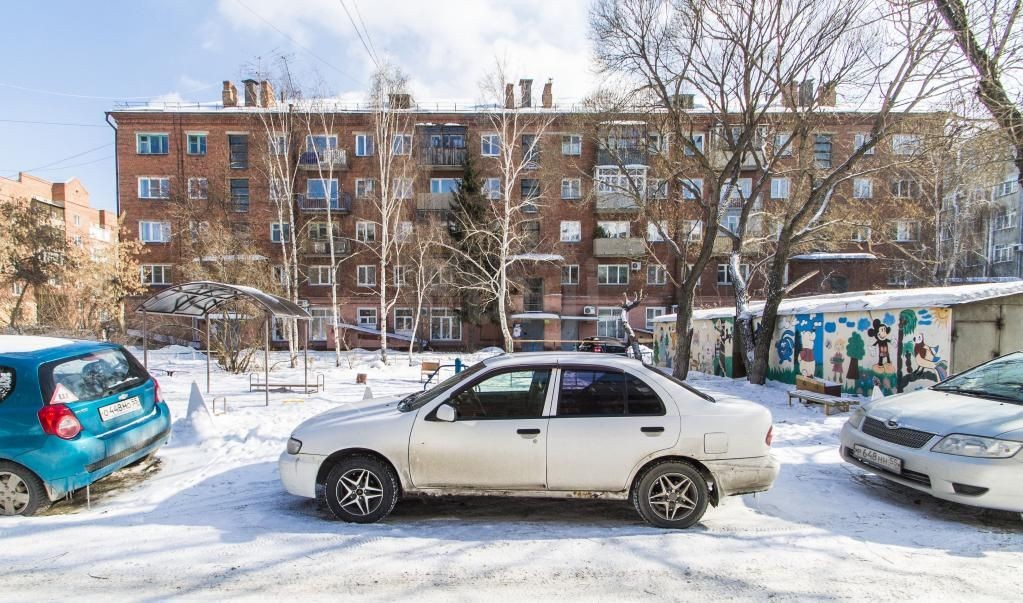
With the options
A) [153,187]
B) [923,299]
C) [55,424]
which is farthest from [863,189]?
[153,187]

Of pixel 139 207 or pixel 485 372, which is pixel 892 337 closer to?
pixel 485 372

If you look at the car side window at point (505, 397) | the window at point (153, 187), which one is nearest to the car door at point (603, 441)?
the car side window at point (505, 397)

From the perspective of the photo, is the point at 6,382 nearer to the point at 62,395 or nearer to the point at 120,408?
the point at 62,395

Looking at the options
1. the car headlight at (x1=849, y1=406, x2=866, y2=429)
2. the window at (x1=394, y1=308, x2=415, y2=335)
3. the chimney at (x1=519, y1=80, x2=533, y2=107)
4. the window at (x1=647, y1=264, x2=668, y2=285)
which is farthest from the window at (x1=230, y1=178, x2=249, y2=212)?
the car headlight at (x1=849, y1=406, x2=866, y2=429)

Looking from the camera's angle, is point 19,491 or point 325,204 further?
point 325,204

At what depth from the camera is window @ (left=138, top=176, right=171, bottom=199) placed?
34.7 meters

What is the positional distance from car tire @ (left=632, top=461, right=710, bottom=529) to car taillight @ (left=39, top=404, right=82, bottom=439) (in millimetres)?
5114

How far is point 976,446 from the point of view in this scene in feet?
14.7

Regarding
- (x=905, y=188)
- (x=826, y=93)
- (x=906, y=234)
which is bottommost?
(x=906, y=234)

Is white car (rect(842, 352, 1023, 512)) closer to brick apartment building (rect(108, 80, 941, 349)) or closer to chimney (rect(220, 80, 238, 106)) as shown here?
brick apartment building (rect(108, 80, 941, 349))

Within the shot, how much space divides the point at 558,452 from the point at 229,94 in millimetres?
40893

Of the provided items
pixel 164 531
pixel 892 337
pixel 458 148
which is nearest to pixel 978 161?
pixel 892 337

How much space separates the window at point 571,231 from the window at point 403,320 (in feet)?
40.8

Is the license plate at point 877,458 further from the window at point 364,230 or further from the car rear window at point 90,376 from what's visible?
the window at point 364,230
